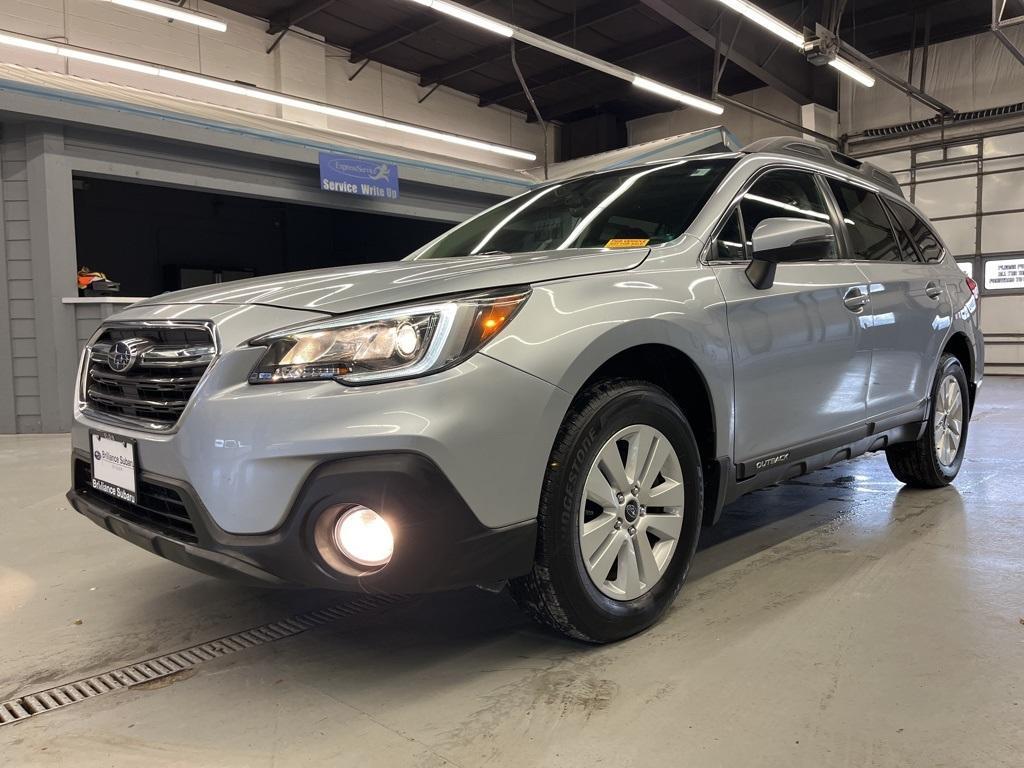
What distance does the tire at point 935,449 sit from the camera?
3.72 metres

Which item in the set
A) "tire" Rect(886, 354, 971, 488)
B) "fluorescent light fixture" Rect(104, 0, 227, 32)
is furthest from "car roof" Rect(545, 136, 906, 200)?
"fluorescent light fixture" Rect(104, 0, 227, 32)

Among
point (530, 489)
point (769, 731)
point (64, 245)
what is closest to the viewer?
point (769, 731)

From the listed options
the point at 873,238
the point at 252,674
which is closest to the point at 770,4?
the point at 873,238

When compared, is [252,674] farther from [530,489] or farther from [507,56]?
[507,56]

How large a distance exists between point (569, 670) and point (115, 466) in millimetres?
1321

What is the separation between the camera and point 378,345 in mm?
1693

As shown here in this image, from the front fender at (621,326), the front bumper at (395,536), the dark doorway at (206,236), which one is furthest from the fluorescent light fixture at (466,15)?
the front bumper at (395,536)

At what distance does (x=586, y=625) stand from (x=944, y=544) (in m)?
1.82

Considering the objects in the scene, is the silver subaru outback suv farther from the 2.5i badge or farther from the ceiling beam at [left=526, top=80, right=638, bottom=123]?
the ceiling beam at [left=526, top=80, right=638, bottom=123]

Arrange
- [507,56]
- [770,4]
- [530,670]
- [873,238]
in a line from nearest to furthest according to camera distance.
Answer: [530,670]
[873,238]
[770,4]
[507,56]

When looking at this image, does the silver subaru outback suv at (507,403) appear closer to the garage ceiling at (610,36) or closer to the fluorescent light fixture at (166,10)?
the fluorescent light fixture at (166,10)

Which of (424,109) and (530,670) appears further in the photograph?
(424,109)

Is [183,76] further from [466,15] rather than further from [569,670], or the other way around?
[569,670]

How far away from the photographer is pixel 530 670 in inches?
75.7
